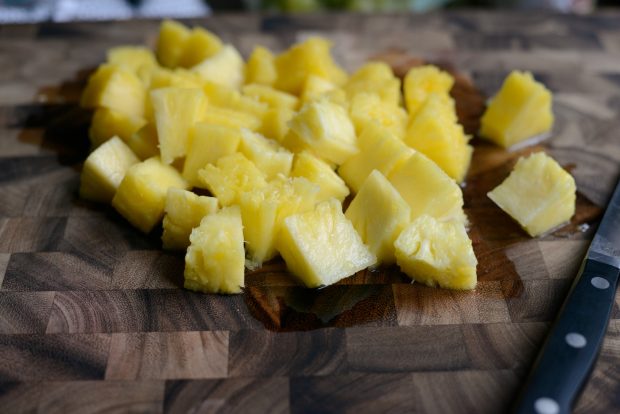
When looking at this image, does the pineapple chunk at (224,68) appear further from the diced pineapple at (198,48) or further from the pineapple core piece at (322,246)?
the pineapple core piece at (322,246)

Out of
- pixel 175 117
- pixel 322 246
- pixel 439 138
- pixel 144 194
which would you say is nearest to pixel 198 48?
pixel 175 117

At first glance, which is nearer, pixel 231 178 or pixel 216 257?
pixel 216 257

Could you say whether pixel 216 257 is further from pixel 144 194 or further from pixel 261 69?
pixel 261 69

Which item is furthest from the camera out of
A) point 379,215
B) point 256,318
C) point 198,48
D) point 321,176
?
point 198,48

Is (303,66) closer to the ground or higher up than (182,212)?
higher up

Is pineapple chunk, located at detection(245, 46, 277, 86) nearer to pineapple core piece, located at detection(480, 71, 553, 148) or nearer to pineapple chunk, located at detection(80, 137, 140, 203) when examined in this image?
pineapple chunk, located at detection(80, 137, 140, 203)

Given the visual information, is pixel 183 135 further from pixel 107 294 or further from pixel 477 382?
pixel 477 382
